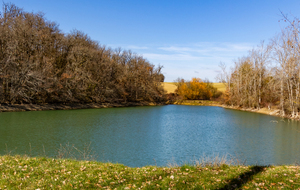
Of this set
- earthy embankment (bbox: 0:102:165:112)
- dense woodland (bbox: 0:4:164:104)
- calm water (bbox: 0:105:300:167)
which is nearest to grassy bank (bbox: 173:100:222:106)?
dense woodland (bbox: 0:4:164:104)

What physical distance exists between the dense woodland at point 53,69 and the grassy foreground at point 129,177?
32.5 meters

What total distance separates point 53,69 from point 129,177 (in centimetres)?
4055

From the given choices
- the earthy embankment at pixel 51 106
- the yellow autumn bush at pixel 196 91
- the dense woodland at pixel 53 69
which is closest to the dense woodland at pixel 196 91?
the yellow autumn bush at pixel 196 91

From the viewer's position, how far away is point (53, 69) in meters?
43.2

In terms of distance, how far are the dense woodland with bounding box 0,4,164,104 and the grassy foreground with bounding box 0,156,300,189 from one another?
32.5 metres

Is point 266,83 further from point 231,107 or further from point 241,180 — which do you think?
point 241,180

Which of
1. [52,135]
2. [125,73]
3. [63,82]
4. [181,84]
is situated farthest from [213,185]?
[181,84]

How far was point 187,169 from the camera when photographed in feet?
26.5

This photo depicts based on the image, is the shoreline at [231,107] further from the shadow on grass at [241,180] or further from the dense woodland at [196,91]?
the shadow on grass at [241,180]

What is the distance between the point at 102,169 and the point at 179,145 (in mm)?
9952

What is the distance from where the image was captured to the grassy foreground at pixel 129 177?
20.7ft

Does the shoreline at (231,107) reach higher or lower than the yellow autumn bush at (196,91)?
lower

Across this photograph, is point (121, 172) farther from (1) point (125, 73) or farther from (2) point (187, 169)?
(1) point (125, 73)

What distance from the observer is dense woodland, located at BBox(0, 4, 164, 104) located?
36.5m
